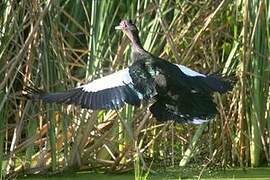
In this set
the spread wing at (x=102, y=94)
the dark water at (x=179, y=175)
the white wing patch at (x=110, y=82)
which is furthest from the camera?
the dark water at (x=179, y=175)

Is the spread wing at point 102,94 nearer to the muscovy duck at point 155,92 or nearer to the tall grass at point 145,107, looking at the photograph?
the muscovy duck at point 155,92

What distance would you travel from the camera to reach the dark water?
3977 mm

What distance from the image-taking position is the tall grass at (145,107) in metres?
4.03

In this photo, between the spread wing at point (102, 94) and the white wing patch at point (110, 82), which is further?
the white wing patch at point (110, 82)

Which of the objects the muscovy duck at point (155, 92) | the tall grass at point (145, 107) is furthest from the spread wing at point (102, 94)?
the tall grass at point (145, 107)

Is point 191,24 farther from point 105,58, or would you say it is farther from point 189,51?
point 105,58

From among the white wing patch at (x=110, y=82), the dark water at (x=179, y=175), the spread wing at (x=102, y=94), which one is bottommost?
the dark water at (x=179, y=175)

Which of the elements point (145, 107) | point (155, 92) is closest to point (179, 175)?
point (145, 107)

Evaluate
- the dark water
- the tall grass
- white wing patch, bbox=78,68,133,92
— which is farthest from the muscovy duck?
the dark water

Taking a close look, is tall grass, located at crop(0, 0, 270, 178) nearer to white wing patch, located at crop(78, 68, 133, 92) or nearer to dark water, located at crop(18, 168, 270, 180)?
dark water, located at crop(18, 168, 270, 180)

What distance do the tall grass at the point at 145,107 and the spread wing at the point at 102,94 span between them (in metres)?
0.58

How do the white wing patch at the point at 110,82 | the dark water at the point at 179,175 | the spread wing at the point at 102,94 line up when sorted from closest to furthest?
1. the spread wing at the point at 102,94
2. the white wing patch at the point at 110,82
3. the dark water at the point at 179,175

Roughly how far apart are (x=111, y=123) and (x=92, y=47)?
494 millimetres

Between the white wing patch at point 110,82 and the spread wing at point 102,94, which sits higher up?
the white wing patch at point 110,82
